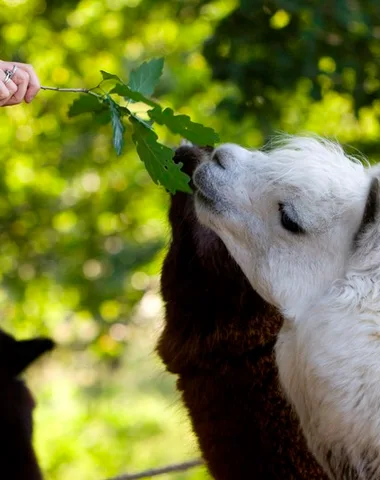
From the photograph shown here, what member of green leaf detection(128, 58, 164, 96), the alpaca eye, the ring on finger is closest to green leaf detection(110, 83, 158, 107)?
green leaf detection(128, 58, 164, 96)

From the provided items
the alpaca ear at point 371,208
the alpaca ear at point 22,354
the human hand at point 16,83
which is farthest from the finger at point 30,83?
the alpaca ear at point 22,354

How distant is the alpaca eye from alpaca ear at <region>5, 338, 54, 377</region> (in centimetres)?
144

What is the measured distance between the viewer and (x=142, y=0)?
4992mm

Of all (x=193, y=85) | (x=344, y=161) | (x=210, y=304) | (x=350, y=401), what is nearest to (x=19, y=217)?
(x=193, y=85)

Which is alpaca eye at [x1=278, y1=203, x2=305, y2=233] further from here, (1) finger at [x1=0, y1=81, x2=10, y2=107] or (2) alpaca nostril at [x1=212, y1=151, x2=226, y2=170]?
(1) finger at [x1=0, y1=81, x2=10, y2=107]

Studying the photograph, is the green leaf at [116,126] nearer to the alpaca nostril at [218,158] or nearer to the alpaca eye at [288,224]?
the alpaca nostril at [218,158]

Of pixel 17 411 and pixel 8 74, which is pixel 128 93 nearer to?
pixel 8 74

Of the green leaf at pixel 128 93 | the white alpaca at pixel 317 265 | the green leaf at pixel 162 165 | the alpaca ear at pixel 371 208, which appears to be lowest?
the white alpaca at pixel 317 265

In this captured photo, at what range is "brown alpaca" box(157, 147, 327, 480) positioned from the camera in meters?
2.45

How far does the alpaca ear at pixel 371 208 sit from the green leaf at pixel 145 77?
1.99ft

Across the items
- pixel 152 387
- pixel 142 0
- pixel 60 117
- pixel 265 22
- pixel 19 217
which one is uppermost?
pixel 265 22

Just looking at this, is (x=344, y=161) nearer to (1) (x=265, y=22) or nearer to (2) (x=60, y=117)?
(1) (x=265, y=22)

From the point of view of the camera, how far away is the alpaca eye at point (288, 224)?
2123mm

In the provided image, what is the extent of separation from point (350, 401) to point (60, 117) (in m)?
3.68
